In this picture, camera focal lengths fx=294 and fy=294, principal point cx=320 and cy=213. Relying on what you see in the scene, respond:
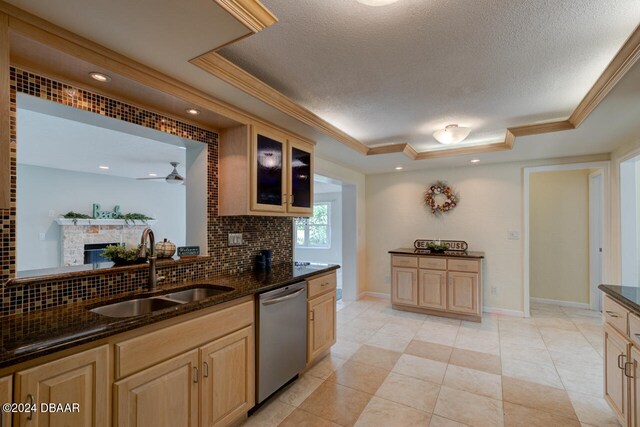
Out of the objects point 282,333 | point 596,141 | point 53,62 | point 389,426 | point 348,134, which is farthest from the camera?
point 348,134

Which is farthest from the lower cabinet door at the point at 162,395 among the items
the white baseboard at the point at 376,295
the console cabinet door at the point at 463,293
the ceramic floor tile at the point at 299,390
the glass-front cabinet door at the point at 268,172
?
the white baseboard at the point at 376,295

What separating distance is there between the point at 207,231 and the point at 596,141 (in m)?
4.08

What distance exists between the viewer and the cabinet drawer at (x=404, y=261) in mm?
4379

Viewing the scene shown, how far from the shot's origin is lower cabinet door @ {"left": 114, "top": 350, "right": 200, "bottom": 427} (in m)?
1.32

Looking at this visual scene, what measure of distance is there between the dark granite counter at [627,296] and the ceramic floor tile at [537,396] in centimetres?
91

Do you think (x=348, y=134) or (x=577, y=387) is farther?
(x=348, y=134)

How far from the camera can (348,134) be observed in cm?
348

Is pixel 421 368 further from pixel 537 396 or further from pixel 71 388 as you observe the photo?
pixel 71 388

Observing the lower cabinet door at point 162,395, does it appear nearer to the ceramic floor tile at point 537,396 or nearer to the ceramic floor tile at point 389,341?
the ceramic floor tile at point 389,341

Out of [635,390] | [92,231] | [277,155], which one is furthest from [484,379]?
[92,231]

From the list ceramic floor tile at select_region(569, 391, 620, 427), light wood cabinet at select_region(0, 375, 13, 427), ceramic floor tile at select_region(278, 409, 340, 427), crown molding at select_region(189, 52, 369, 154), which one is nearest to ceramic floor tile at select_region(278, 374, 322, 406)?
ceramic floor tile at select_region(278, 409, 340, 427)

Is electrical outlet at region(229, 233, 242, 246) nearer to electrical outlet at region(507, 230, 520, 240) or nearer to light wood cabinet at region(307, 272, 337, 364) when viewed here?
light wood cabinet at region(307, 272, 337, 364)

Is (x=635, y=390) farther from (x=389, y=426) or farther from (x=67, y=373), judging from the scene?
(x=67, y=373)

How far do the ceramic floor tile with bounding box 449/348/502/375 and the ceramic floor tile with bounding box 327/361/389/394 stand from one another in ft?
2.58
